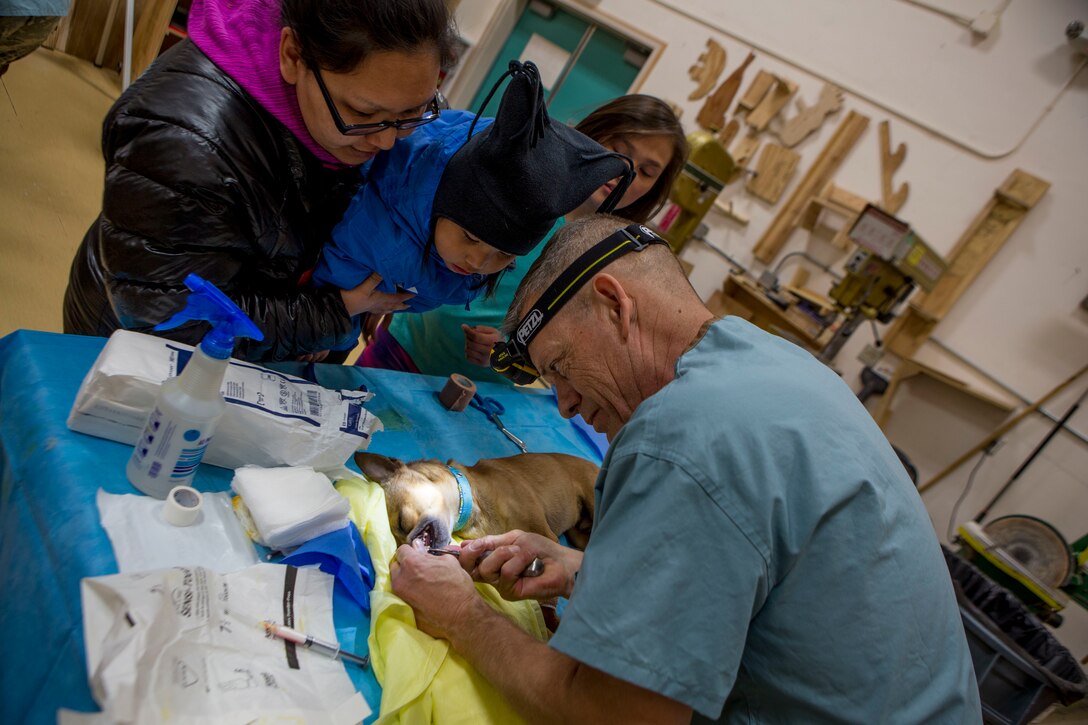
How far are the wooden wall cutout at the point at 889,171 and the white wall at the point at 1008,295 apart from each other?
0.15 feet

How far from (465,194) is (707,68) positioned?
537 cm

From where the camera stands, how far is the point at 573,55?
22.2ft

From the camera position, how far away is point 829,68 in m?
5.34

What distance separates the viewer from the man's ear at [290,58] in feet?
4.02

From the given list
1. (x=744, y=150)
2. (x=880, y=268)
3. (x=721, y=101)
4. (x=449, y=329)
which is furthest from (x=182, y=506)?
(x=721, y=101)

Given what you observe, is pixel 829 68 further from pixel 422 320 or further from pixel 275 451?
pixel 275 451

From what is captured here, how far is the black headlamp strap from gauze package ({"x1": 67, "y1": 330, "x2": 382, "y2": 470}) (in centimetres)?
50

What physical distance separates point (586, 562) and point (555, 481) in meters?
1.13

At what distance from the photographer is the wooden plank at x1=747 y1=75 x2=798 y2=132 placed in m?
5.45


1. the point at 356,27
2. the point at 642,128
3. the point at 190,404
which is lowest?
the point at 190,404

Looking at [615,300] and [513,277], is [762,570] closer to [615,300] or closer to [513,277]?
[615,300]

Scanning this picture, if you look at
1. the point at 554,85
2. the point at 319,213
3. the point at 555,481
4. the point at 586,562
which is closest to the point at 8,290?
the point at 319,213

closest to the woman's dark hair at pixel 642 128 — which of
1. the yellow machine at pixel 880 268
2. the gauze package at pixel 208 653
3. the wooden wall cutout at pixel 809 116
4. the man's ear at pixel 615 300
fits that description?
the man's ear at pixel 615 300

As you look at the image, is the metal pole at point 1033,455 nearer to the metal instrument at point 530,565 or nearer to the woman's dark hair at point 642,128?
the woman's dark hair at point 642,128
